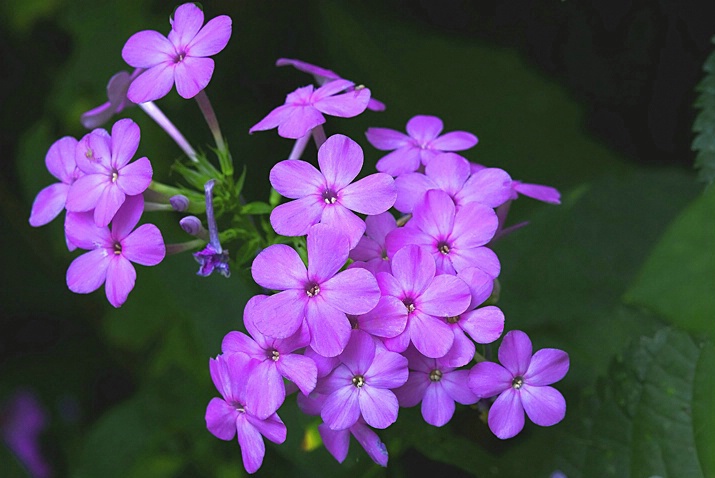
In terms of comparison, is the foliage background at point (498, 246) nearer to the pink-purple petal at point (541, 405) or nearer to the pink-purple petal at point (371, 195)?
the pink-purple petal at point (541, 405)

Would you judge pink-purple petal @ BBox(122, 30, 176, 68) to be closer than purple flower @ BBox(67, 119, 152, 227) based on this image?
No

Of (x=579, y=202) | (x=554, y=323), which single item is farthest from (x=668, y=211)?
(x=554, y=323)

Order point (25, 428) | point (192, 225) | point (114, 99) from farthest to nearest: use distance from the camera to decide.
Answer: point (25, 428), point (114, 99), point (192, 225)

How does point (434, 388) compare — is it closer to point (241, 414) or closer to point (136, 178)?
point (241, 414)

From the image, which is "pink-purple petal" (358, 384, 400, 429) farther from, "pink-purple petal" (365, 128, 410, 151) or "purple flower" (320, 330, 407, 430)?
"pink-purple petal" (365, 128, 410, 151)

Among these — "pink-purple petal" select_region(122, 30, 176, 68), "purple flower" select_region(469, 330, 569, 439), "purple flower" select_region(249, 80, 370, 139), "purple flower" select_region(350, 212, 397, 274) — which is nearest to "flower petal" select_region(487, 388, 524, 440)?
"purple flower" select_region(469, 330, 569, 439)

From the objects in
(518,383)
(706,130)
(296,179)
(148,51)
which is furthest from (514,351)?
(148,51)
